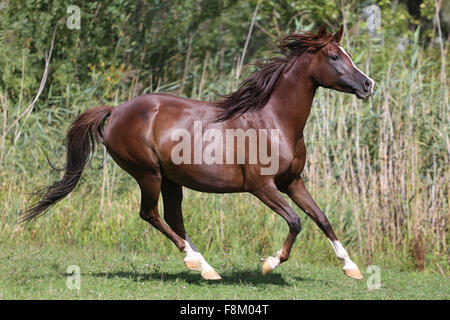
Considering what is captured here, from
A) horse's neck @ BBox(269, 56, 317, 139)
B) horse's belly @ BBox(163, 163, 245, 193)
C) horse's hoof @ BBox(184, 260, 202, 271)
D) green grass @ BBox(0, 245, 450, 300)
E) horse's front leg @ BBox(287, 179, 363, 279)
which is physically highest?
horse's neck @ BBox(269, 56, 317, 139)

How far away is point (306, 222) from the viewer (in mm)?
7625

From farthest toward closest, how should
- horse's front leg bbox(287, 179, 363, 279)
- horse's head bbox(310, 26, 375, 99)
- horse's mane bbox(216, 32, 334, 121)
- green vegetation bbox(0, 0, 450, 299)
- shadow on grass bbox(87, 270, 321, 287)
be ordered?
green vegetation bbox(0, 0, 450, 299) < shadow on grass bbox(87, 270, 321, 287) < horse's mane bbox(216, 32, 334, 121) < horse's front leg bbox(287, 179, 363, 279) < horse's head bbox(310, 26, 375, 99)

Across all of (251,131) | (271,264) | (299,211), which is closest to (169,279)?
(271,264)

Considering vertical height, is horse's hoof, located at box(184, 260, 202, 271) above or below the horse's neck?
below

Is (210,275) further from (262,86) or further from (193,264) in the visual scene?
(262,86)

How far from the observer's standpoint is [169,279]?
6230 millimetres

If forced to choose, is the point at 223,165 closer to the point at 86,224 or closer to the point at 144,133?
the point at 144,133

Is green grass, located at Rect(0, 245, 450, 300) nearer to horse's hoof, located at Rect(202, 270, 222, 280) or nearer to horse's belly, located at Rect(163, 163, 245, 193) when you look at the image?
horse's hoof, located at Rect(202, 270, 222, 280)

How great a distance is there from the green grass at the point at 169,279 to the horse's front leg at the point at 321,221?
0.67 ft

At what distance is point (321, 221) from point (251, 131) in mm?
970

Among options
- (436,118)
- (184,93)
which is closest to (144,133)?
(436,118)

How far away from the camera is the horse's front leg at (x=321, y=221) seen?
18.5 ft

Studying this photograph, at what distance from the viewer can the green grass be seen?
5477 mm

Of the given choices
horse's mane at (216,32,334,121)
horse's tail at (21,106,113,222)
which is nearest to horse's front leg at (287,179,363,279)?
horse's mane at (216,32,334,121)
